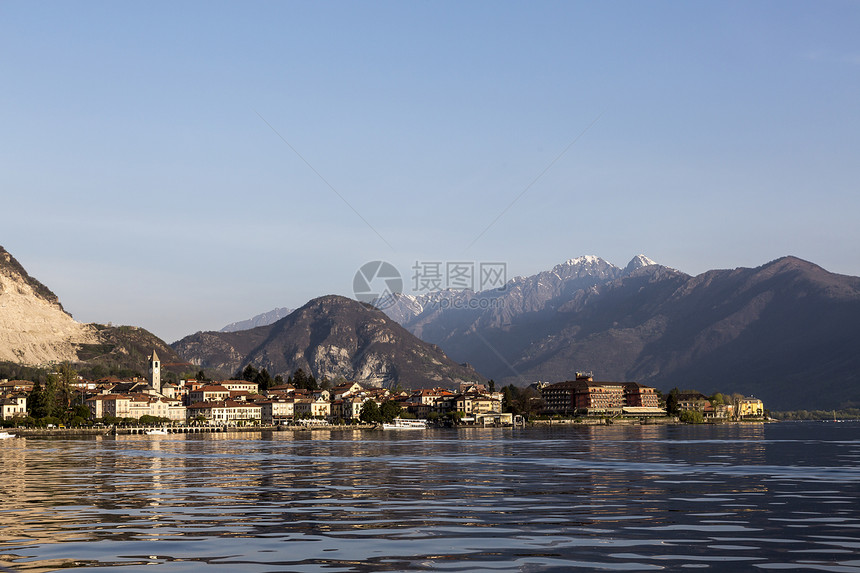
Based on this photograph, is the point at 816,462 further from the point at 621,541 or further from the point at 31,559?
the point at 31,559

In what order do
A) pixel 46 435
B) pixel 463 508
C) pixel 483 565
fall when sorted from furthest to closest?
pixel 46 435, pixel 463 508, pixel 483 565

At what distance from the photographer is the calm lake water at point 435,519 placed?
2745 cm

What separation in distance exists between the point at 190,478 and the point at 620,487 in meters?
28.6

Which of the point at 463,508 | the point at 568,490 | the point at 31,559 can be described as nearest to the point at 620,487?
the point at 568,490

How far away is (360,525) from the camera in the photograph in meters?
35.3

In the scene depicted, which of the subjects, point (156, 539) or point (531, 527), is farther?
point (531, 527)

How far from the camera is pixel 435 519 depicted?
37.0m

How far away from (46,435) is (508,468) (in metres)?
142

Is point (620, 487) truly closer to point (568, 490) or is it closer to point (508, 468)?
point (568, 490)

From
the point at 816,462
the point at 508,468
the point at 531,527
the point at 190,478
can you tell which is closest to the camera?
the point at 531,527

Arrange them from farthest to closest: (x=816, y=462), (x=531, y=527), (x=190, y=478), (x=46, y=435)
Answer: (x=46, y=435) < (x=816, y=462) < (x=190, y=478) < (x=531, y=527)

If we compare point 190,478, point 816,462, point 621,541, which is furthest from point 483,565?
point 816,462

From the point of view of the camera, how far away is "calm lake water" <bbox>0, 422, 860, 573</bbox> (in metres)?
27.5

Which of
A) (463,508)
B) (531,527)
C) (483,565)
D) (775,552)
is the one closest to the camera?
(483,565)
